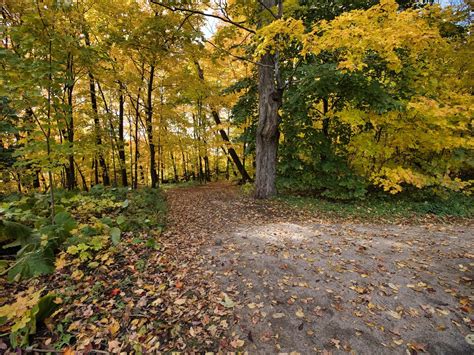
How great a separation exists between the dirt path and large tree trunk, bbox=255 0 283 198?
2862 millimetres

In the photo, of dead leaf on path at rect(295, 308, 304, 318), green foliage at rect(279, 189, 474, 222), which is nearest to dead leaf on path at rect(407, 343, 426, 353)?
dead leaf on path at rect(295, 308, 304, 318)

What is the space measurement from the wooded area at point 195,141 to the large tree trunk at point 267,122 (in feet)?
0.21

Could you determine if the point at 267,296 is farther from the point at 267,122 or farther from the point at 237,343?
the point at 267,122

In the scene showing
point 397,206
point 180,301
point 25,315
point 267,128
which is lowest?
point 397,206

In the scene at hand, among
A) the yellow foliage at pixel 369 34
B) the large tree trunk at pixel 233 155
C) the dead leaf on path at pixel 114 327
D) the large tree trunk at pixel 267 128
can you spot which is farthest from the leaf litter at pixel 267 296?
the large tree trunk at pixel 233 155

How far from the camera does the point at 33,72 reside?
11.2ft

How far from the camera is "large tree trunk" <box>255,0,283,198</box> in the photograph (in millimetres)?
7750

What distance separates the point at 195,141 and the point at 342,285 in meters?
11.3

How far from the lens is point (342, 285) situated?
3.28 meters

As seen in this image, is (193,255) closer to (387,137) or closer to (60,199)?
(60,199)

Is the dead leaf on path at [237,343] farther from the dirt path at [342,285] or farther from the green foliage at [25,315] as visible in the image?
the green foliage at [25,315]

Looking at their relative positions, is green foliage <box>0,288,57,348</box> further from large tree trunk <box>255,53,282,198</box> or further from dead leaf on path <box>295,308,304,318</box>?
large tree trunk <box>255,53,282,198</box>

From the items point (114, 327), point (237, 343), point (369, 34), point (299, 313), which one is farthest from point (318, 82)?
point (114, 327)

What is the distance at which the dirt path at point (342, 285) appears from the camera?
2467mm
